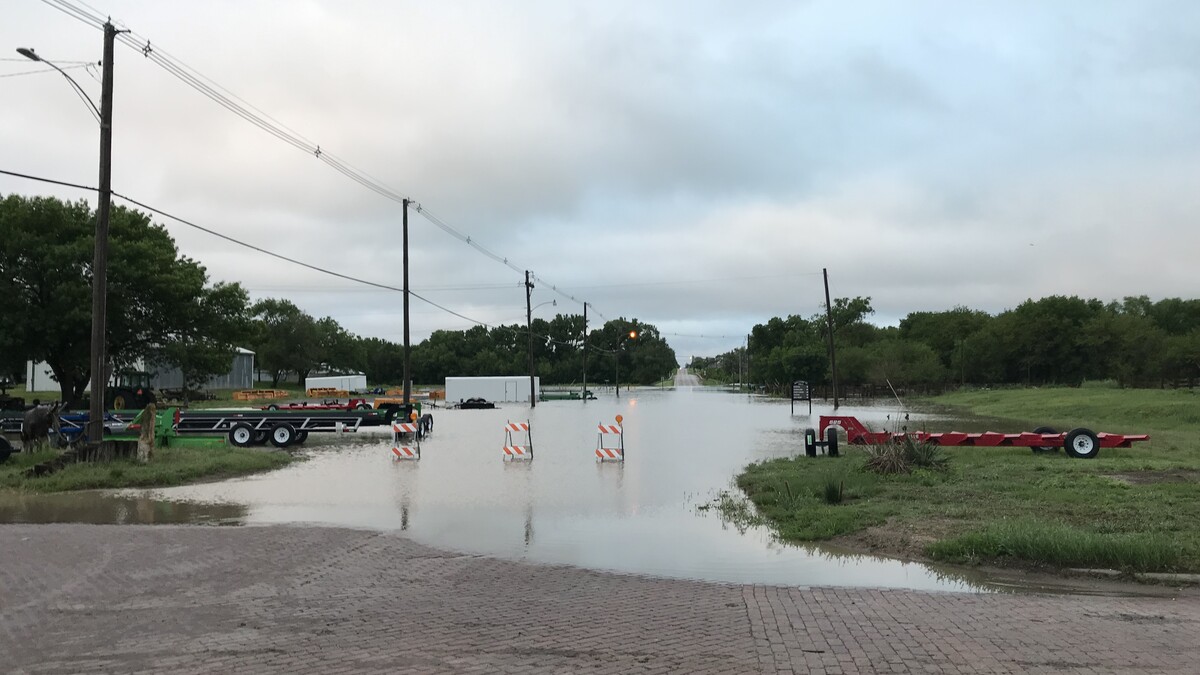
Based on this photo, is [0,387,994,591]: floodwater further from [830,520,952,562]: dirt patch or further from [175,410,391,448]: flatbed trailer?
[175,410,391,448]: flatbed trailer

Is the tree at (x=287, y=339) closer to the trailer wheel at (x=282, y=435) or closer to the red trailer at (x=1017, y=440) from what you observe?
the trailer wheel at (x=282, y=435)

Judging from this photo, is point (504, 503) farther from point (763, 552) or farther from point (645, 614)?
point (645, 614)

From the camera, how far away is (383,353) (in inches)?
5576

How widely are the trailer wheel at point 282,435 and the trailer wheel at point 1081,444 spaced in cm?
2220

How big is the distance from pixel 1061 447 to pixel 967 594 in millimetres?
15616

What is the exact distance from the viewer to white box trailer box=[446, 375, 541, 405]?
73375 mm

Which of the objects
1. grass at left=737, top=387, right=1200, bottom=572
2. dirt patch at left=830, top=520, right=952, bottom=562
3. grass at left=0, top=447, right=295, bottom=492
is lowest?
dirt patch at left=830, top=520, right=952, bottom=562

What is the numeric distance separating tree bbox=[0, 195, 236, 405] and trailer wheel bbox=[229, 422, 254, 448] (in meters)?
12.4

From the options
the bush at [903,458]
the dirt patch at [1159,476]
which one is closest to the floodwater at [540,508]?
the bush at [903,458]

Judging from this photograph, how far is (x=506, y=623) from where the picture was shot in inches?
296

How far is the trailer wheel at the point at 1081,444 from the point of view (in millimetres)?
20953

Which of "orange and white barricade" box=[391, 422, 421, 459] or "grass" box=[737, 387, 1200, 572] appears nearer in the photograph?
"grass" box=[737, 387, 1200, 572]

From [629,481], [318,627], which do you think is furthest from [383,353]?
[318,627]

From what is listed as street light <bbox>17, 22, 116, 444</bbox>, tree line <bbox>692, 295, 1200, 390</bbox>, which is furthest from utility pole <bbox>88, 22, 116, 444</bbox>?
tree line <bbox>692, 295, 1200, 390</bbox>
